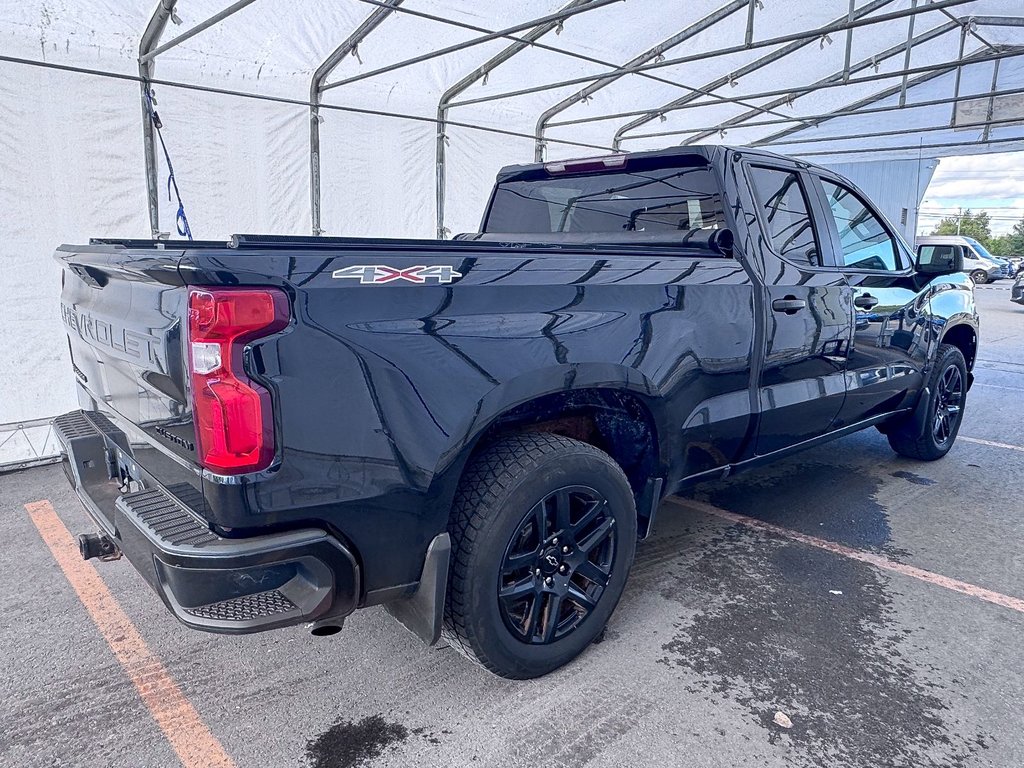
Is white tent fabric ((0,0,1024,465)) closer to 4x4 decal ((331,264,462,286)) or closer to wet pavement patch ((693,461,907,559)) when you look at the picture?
wet pavement patch ((693,461,907,559))

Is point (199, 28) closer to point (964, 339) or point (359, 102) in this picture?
point (359, 102)

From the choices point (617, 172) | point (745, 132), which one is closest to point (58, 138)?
point (617, 172)

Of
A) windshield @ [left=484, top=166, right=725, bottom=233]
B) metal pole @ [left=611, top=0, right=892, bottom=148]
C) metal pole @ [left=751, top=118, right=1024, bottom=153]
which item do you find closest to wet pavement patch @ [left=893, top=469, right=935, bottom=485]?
windshield @ [left=484, top=166, right=725, bottom=233]

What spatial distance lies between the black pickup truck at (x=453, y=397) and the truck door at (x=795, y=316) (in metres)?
0.02

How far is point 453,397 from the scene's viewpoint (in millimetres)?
2045

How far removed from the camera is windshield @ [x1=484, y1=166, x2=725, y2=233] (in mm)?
3209

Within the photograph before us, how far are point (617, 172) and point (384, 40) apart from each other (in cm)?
495

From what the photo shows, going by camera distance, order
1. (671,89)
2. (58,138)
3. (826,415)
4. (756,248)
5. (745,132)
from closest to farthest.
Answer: (756,248), (826,415), (58,138), (671,89), (745,132)

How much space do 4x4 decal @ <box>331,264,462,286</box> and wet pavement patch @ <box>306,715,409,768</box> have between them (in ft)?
4.52

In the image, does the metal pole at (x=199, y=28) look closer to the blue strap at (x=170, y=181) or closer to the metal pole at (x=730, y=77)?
the blue strap at (x=170, y=181)

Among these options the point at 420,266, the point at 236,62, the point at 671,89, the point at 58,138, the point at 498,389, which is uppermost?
the point at 671,89

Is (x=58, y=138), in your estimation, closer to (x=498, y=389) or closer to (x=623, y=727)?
(x=498, y=389)

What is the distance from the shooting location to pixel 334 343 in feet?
5.96

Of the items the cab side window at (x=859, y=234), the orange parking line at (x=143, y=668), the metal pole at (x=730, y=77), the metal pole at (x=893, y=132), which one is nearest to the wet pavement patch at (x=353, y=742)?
the orange parking line at (x=143, y=668)
